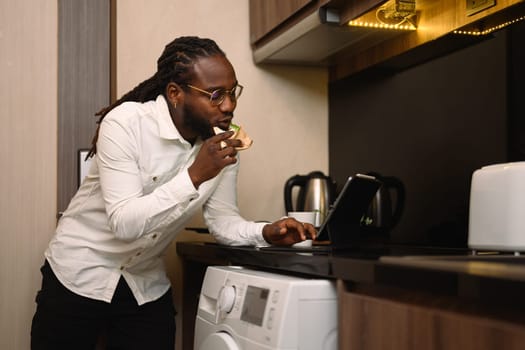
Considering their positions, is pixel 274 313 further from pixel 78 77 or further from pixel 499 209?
pixel 78 77

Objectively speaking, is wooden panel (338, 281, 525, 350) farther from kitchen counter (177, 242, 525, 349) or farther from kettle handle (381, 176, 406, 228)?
kettle handle (381, 176, 406, 228)

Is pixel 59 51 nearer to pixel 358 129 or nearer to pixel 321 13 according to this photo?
pixel 321 13

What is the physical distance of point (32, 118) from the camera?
214 centimetres

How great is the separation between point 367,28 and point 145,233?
890 millimetres

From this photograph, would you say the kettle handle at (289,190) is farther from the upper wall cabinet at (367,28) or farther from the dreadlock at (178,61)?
the dreadlock at (178,61)

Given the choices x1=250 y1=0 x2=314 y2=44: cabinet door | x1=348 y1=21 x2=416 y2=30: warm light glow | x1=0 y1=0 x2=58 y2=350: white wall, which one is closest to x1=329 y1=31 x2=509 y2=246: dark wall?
x1=348 y1=21 x2=416 y2=30: warm light glow

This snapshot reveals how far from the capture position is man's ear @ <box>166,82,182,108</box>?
1685mm

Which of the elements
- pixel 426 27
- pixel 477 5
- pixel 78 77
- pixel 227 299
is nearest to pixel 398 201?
pixel 426 27

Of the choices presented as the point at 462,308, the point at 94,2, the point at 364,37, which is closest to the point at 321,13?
the point at 364,37

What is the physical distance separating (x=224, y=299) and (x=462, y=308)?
0.59 m

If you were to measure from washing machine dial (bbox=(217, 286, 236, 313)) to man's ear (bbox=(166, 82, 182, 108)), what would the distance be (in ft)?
1.72

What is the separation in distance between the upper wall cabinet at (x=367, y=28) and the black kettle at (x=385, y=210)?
379 millimetres

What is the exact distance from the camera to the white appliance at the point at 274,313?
118cm

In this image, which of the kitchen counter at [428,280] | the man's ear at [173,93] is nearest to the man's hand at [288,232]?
the kitchen counter at [428,280]
